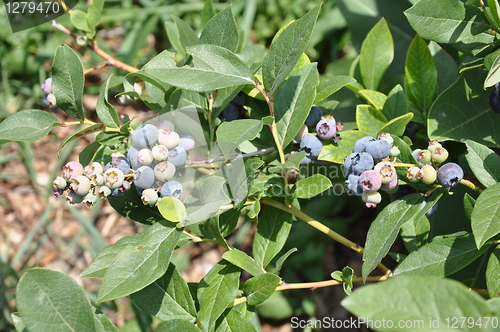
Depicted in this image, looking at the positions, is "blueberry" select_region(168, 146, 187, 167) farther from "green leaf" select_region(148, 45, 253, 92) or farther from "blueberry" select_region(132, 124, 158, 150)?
"green leaf" select_region(148, 45, 253, 92)

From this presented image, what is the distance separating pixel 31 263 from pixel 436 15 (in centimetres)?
259

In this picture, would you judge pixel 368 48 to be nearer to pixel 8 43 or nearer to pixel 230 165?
pixel 230 165

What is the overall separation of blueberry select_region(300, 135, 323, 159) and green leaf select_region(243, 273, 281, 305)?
324 mm

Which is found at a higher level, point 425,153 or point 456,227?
point 425,153

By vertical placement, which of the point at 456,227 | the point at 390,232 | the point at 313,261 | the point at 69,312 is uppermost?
the point at 390,232

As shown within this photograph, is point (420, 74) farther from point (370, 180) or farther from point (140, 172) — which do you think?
point (140, 172)

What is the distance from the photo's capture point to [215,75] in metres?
0.96

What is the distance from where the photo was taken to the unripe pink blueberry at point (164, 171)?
94 cm

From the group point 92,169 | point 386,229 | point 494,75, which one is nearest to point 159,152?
point 92,169

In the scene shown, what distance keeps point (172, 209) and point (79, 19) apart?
0.74 meters

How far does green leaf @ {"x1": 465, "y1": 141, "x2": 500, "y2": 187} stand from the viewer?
39.8 inches

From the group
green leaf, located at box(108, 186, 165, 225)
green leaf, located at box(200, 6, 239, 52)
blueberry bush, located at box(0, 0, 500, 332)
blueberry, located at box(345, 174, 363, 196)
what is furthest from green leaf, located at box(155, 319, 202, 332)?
green leaf, located at box(200, 6, 239, 52)

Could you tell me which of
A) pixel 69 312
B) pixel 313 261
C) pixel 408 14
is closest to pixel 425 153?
pixel 408 14

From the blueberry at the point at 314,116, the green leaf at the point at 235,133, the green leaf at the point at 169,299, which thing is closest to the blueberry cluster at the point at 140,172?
the green leaf at the point at 235,133
